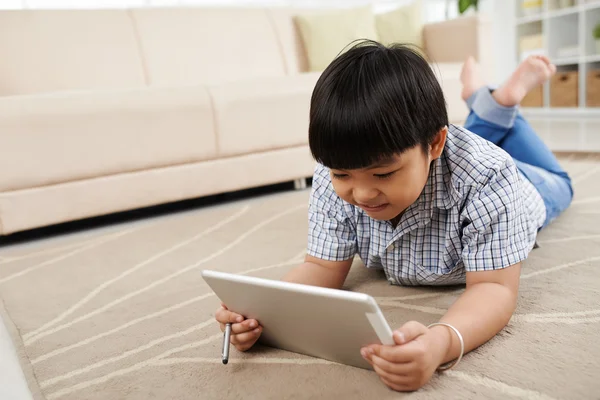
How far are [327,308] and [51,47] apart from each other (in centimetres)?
199

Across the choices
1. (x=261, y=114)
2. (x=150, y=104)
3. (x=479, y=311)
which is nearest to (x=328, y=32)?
(x=261, y=114)

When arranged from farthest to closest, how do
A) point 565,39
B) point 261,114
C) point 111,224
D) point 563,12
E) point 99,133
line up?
point 565,39 < point 563,12 < point 261,114 < point 111,224 < point 99,133

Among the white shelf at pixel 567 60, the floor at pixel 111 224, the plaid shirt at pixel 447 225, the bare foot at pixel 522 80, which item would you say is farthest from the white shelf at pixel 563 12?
the plaid shirt at pixel 447 225

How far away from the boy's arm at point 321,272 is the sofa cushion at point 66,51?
1600mm

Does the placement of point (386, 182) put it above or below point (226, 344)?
above

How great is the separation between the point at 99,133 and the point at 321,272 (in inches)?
43.7

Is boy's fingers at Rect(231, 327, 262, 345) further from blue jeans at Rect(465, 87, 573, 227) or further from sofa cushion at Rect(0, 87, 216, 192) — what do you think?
sofa cushion at Rect(0, 87, 216, 192)

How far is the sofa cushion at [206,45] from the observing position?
248 centimetres

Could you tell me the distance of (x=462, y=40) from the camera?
9.01 feet

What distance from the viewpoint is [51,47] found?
88.5 inches

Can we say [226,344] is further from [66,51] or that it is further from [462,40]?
[462,40]

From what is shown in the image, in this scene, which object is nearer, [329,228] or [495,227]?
[495,227]

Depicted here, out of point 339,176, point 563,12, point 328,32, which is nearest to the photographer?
point 339,176

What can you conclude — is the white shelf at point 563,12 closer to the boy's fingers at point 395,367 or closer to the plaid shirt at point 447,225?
the plaid shirt at point 447,225
